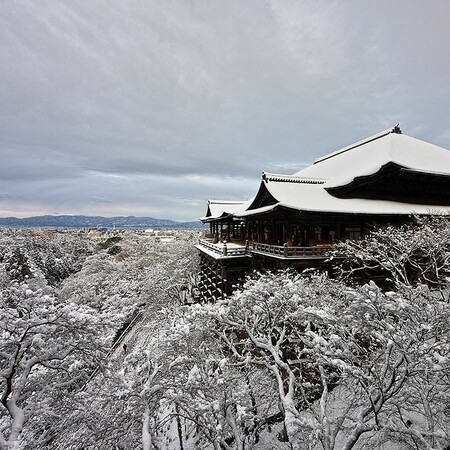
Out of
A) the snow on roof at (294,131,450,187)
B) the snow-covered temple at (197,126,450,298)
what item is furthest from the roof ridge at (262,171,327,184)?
the snow on roof at (294,131,450,187)

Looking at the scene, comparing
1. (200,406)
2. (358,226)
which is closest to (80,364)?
(200,406)

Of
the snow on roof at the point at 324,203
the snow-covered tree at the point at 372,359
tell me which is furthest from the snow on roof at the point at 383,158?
the snow-covered tree at the point at 372,359

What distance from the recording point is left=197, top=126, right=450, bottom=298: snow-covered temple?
15.8 metres

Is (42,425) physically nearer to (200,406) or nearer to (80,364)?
(80,364)

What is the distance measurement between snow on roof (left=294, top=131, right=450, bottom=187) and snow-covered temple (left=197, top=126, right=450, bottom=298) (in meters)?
0.09

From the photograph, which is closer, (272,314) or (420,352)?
(420,352)

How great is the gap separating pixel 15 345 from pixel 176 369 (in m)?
4.32

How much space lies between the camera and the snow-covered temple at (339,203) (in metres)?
15.8

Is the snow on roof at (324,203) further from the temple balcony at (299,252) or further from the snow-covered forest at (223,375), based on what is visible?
the snow-covered forest at (223,375)

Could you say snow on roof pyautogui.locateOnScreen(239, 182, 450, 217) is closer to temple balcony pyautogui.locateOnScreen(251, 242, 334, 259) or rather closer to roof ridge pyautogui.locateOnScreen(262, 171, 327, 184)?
roof ridge pyautogui.locateOnScreen(262, 171, 327, 184)

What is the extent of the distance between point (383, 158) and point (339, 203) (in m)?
6.54

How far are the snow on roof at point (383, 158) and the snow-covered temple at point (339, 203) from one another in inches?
3.6

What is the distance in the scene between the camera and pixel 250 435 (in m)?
8.40

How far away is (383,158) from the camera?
1998 cm
